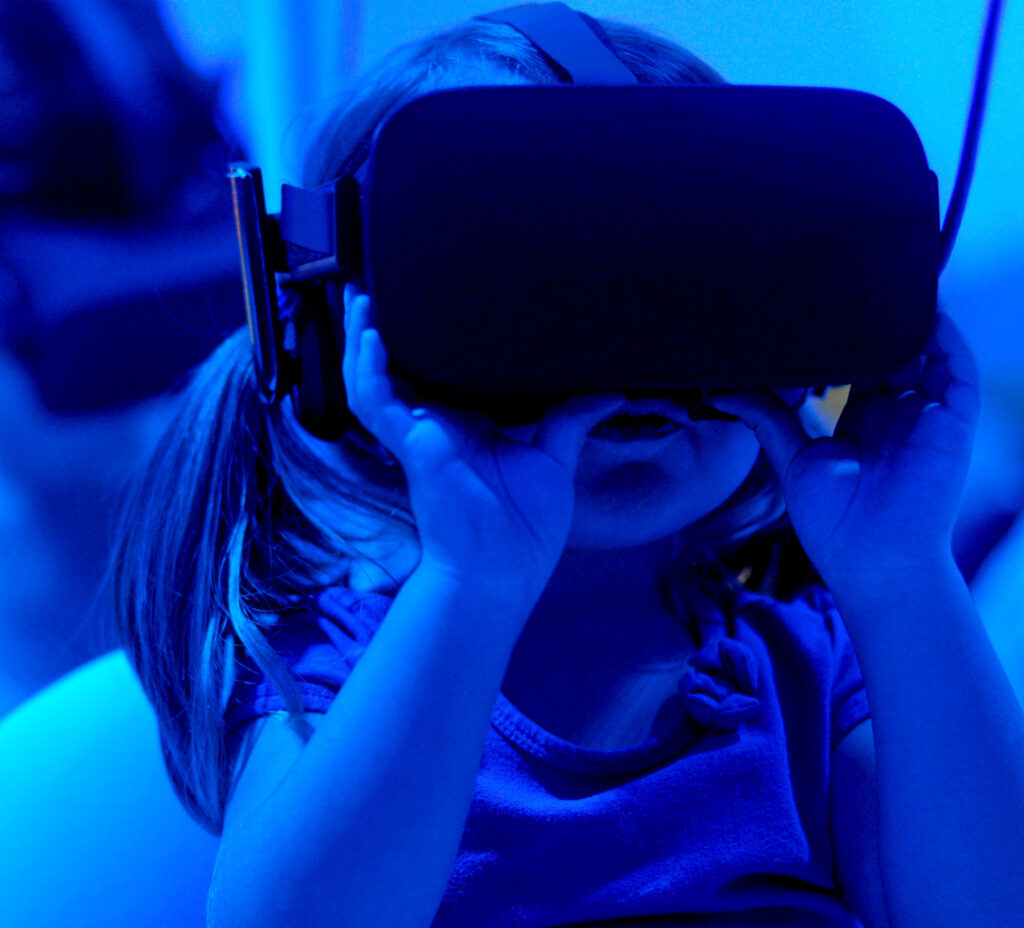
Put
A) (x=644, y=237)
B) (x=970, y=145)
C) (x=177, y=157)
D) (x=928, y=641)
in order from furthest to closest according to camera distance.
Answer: (x=177, y=157)
(x=970, y=145)
(x=928, y=641)
(x=644, y=237)

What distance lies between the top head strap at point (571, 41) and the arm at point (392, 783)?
0.81ft

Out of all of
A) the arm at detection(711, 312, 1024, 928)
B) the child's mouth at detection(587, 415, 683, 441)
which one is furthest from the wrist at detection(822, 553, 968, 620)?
the child's mouth at detection(587, 415, 683, 441)

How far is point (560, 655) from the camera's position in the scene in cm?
63

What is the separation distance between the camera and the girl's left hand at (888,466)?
1.65 ft

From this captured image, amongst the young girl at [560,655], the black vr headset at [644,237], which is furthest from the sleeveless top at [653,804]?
the black vr headset at [644,237]

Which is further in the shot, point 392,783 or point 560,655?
point 560,655

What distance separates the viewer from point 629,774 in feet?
1.93

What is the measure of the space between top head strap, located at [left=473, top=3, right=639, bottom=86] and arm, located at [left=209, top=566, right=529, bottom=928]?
0.25 metres

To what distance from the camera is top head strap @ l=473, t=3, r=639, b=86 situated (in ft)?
1.62

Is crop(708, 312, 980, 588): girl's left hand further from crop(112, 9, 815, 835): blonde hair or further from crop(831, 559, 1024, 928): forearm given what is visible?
crop(112, 9, 815, 835): blonde hair

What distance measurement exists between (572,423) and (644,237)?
0.11 meters

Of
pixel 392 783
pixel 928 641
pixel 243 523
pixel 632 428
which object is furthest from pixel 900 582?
pixel 243 523

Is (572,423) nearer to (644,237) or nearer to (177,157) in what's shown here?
(644,237)

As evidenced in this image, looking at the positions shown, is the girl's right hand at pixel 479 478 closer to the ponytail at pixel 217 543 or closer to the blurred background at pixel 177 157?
the ponytail at pixel 217 543
